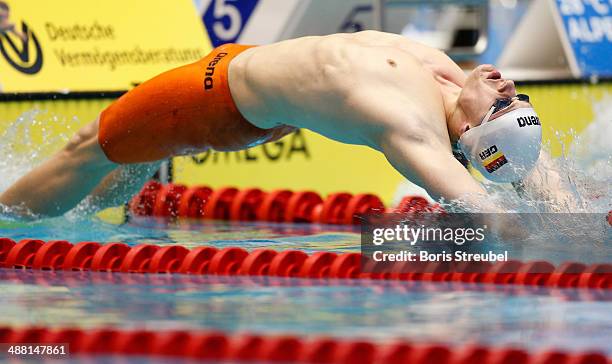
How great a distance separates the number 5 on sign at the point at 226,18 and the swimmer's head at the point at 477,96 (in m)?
3.70

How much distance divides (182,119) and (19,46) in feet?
9.12

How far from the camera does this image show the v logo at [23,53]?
7.31m

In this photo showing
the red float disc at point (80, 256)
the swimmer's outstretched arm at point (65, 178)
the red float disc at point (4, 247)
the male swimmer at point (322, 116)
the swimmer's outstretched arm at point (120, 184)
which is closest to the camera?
the male swimmer at point (322, 116)

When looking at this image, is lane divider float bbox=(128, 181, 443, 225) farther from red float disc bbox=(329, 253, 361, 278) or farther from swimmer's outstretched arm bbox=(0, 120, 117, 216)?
red float disc bbox=(329, 253, 361, 278)

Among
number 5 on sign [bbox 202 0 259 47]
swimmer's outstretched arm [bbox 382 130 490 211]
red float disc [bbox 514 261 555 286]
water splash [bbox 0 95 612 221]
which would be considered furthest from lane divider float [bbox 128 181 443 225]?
swimmer's outstretched arm [bbox 382 130 490 211]

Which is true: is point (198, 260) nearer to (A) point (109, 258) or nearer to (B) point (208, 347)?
(A) point (109, 258)

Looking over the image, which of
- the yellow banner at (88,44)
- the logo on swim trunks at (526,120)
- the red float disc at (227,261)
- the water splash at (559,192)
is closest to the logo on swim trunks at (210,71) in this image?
the red float disc at (227,261)

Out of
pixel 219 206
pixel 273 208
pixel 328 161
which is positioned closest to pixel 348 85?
pixel 273 208

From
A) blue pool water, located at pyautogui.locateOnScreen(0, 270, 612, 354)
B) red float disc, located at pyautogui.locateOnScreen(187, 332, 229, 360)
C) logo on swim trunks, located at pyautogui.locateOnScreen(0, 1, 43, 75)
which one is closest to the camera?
red float disc, located at pyautogui.locateOnScreen(187, 332, 229, 360)

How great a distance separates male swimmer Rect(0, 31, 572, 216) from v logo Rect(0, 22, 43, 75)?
2060 millimetres

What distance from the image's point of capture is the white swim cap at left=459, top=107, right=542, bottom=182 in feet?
13.6

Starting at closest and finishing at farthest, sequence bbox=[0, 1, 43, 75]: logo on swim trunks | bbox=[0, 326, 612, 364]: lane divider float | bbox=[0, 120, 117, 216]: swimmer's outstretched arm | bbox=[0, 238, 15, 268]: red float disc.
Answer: bbox=[0, 326, 612, 364]: lane divider float → bbox=[0, 238, 15, 268]: red float disc → bbox=[0, 120, 117, 216]: swimmer's outstretched arm → bbox=[0, 1, 43, 75]: logo on swim trunks

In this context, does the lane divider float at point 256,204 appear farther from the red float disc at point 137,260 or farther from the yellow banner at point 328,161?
the red float disc at point 137,260

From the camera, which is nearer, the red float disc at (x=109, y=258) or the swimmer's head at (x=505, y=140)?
the swimmer's head at (x=505, y=140)
